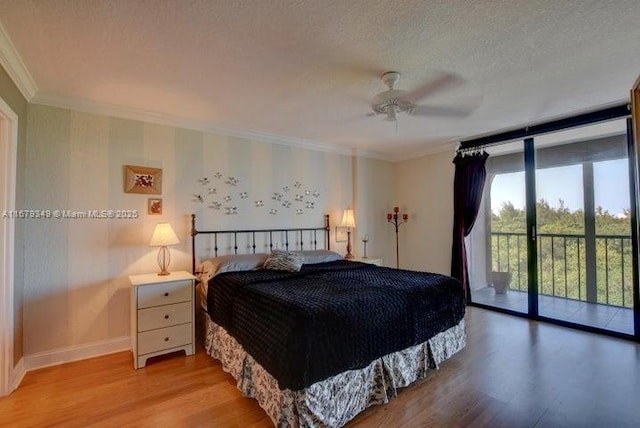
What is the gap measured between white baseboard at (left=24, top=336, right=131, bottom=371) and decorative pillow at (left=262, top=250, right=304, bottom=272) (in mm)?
1568

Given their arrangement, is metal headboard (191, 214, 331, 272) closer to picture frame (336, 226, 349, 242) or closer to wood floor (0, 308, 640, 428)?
picture frame (336, 226, 349, 242)

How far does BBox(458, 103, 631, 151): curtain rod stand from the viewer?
9.96ft

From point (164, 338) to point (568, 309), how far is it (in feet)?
14.7

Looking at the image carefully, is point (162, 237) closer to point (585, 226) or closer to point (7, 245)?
point (7, 245)

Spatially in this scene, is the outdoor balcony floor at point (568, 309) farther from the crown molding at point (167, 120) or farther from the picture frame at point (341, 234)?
the crown molding at point (167, 120)

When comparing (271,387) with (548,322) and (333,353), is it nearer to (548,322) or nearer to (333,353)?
(333,353)

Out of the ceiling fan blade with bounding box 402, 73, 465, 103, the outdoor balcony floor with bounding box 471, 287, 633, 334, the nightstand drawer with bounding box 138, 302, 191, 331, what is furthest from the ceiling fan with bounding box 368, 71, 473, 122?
the outdoor balcony floor with bounding box 471, 287, 633, 334

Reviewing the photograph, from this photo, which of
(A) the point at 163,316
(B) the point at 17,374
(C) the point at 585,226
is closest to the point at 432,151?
(C) the point at 585,226

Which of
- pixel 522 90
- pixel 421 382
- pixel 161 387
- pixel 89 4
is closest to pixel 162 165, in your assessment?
pixel 89 4

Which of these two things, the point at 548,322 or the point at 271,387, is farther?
the point at 548,322

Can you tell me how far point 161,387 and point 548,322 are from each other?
4125mm

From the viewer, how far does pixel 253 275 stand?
9.25 feet

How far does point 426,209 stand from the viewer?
15.9 ft

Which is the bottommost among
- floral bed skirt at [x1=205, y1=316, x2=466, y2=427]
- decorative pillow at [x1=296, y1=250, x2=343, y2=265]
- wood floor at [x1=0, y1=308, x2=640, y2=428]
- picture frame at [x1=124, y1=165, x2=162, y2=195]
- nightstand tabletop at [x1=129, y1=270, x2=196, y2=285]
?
wood floor at [x1=0, y1=308, x2=640, y2=428]
